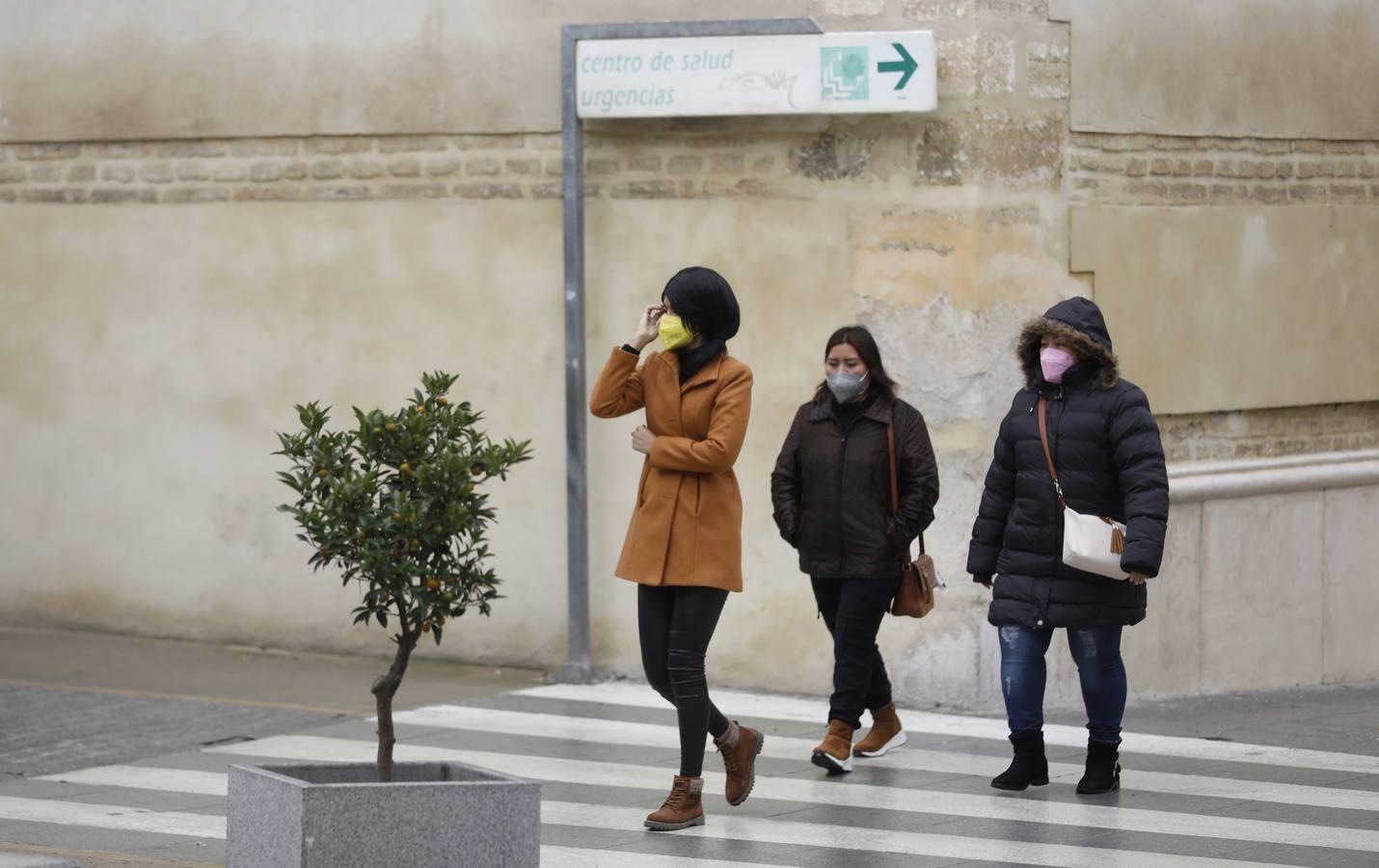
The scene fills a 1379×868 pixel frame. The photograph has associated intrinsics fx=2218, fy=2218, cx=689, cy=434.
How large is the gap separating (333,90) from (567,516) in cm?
275

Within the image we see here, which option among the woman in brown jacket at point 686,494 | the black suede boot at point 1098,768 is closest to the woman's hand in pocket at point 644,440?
the woman in brown jacket at point 686,494

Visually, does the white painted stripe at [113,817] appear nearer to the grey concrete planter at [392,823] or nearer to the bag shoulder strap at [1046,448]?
the grey concrete planter at [392,823]

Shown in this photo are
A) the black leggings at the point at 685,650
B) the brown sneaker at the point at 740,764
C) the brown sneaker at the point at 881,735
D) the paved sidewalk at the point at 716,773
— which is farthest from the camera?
the brown sneaker at the point at 881,735

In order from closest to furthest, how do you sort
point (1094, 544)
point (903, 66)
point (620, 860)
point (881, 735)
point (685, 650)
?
point (620, 860), point (685, 650), point (1094, 544), point (881, 735), point (903, 66)

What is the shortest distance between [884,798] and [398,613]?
9.06ft

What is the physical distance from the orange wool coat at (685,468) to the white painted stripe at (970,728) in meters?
2.62

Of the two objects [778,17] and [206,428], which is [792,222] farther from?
[206,428]

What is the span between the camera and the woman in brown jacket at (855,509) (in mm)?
9188

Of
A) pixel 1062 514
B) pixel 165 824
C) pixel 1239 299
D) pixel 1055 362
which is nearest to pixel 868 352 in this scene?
pixel 1055 362

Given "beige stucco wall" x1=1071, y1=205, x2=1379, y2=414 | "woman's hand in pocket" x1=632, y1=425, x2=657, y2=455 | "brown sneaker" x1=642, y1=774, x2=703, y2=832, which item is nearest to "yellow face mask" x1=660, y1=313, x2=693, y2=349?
"woman's hand in pocket" x1=632, y1=425, x2=657, y2=455

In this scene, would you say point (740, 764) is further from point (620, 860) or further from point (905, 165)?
point (905, 165)

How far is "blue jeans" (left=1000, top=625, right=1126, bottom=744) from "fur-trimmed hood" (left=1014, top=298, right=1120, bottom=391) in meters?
1.00

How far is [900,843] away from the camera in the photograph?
26.0 ft

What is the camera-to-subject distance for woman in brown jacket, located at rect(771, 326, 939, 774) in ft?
30.1
